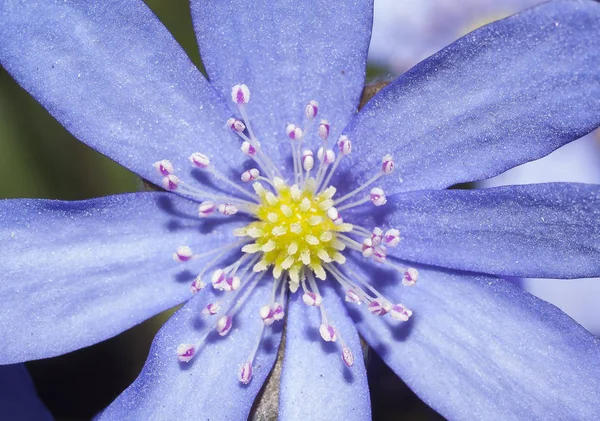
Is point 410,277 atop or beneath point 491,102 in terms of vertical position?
beneath

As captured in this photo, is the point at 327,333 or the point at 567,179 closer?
the point at 327,333

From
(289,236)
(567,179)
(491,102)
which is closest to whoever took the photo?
(491,102)

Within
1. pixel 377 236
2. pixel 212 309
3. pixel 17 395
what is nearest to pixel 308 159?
pixel 377 236

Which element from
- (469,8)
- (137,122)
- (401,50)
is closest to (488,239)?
(137,122)

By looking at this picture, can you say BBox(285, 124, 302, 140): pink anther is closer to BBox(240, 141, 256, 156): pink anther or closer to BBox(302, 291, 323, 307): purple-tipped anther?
BBox(240, 141, 256, 156): pink anther

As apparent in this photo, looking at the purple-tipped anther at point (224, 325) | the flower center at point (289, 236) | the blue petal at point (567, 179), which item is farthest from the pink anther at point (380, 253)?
the blue petal at point (567, 179)

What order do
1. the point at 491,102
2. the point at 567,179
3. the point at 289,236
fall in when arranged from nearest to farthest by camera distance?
the point at 491,102
the point at 289,236
the point at 567,179

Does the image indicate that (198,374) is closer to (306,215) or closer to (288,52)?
(306,215)

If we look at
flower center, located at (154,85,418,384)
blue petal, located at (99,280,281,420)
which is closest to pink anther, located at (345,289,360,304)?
flower center, located at (154,85,418,384)
